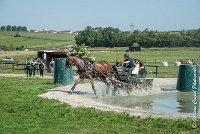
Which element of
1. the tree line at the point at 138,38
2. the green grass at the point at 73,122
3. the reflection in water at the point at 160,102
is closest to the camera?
the green grass at the point at 73,122

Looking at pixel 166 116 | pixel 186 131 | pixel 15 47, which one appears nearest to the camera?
pixel 186 131

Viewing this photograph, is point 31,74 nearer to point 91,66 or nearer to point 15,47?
point 91,66

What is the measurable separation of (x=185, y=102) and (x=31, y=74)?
20.2 m

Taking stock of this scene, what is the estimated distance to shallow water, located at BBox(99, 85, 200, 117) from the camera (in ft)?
51.3

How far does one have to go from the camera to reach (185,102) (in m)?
18.1

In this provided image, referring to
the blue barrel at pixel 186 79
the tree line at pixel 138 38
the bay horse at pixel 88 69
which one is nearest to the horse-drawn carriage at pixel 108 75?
the bay horse at pixel 88 69

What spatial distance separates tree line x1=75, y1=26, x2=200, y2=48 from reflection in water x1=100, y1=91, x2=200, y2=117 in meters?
91.8

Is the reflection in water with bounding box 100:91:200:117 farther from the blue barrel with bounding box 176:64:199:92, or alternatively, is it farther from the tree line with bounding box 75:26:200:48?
the tree line with bounding box 75:26:200:48

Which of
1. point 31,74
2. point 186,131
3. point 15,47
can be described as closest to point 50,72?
point 31,74

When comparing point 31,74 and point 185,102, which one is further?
point 31,74

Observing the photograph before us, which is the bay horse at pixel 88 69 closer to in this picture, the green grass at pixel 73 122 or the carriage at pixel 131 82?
the carriage at pixel 131 82

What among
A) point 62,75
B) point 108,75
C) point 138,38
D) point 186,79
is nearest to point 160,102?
point 108,75

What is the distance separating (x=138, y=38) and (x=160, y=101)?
361 ft

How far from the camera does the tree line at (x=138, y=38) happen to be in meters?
116
